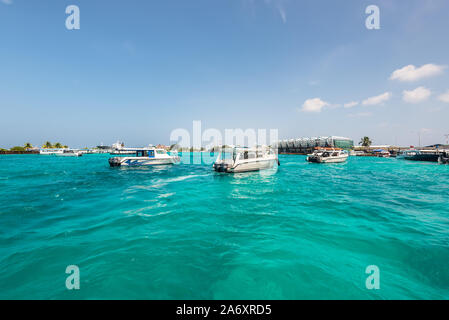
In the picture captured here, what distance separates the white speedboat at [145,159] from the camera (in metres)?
29.8

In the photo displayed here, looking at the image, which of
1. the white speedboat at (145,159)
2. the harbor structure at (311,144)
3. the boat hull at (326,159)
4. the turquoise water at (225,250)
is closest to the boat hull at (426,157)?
the boat hull at (326,159)

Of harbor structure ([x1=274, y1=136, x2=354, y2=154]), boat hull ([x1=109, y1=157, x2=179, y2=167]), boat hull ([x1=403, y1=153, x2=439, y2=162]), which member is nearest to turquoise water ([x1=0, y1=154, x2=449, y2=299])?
boat hull ([x1=109, y1=157, x2=179, y2=167])

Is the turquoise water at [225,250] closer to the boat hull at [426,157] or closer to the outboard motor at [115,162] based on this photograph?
the outboard motor at [115,162]

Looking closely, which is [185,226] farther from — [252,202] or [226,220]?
[252,202]

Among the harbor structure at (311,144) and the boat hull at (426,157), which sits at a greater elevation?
the harbor structure at (311,144)

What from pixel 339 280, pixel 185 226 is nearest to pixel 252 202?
pixel 185 226

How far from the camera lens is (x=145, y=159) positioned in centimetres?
3102

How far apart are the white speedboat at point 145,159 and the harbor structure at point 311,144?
96417 millimetres

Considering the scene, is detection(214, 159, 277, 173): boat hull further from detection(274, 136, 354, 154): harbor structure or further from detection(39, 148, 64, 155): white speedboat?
detection(39, 148, 64, 155): white speedboat

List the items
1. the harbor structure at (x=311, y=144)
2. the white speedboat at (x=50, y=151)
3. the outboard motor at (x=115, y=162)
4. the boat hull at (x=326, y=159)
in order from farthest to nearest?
the harbor structure at (x=311, y=144), the white speedboat at (x=50, y=151), the boat hull at (x=326, y=159), the outboard motor at (x=115, y=162)

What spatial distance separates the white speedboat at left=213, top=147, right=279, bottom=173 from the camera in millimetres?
21402

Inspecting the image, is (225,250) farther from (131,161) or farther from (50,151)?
(50,151)

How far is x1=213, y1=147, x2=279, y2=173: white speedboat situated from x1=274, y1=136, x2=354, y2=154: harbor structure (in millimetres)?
92739

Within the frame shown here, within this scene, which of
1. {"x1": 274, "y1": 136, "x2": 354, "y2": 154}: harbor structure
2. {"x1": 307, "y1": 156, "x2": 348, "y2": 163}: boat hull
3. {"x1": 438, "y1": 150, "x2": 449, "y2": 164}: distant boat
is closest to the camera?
{"x1": 438, "y1": 150, "x2": 449, "y2": 164}: distant boat
